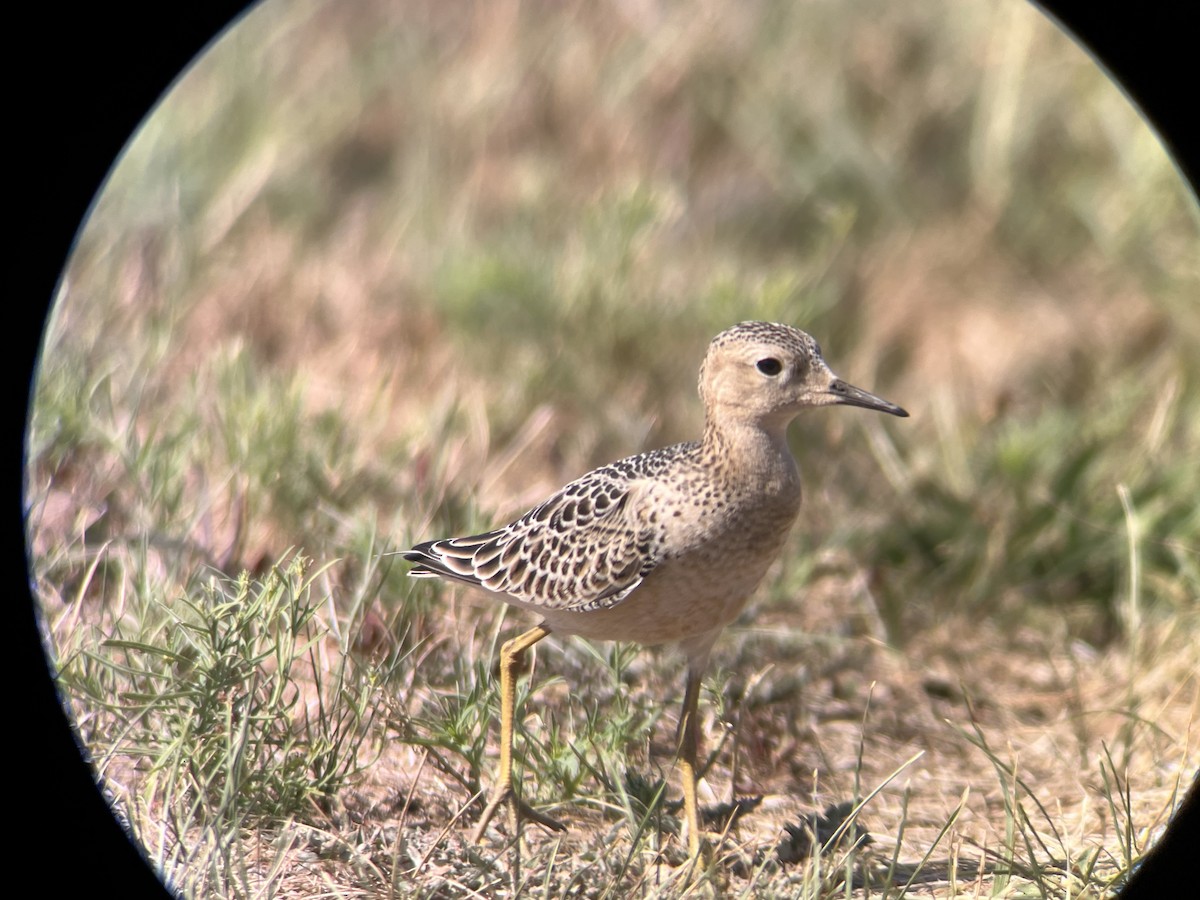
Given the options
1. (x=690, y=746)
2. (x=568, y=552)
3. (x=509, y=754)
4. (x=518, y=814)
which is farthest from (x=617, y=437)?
(x=518, y=814)

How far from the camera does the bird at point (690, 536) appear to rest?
140 inches

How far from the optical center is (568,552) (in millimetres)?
3699

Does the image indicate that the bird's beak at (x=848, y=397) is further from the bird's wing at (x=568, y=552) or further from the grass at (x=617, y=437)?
the grass at (x=617, y=437)

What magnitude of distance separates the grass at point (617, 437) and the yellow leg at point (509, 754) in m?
0.08

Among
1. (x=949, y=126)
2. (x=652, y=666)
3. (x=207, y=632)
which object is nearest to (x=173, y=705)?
(x=207, y=632)

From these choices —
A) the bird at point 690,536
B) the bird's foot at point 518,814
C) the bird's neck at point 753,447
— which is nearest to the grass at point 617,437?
the bird's foot at point 518,814

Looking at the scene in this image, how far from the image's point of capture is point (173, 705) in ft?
11.6

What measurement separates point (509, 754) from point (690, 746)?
52 centimetres

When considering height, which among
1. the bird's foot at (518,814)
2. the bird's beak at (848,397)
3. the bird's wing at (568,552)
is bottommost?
the bird's foot at (518,814)

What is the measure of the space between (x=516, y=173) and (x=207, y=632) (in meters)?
4.61

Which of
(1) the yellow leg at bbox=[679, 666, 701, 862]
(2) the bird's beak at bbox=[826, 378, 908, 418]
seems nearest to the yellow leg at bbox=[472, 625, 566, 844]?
(1) the yellow leg at bbox=[679, 666, 701, 862]

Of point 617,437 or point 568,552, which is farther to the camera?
point 617,437

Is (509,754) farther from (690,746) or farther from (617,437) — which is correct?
(617,437)

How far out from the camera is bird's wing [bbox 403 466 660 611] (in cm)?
356
